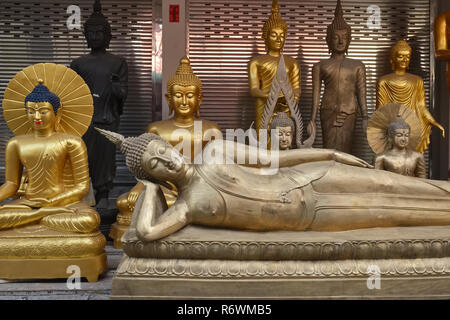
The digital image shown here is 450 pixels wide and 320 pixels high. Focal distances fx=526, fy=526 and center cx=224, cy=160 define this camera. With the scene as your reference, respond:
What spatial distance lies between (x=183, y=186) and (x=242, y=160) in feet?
1.43

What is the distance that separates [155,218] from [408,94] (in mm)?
4031

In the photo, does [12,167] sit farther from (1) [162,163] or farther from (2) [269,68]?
(2) [269,68]

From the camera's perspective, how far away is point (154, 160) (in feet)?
9.11

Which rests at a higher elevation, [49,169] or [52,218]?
[49,169]

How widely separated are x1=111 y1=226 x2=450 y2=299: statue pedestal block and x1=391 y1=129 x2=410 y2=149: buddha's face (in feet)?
4.94

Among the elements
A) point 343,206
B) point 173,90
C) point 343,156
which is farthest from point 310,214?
point 173,90

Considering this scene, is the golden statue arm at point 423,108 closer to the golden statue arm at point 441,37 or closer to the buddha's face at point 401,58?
the buddha's face at point 401,58

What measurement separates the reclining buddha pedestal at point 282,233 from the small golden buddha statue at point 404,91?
115 inches

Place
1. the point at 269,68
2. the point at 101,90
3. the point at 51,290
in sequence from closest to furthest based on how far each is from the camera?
the point at 51,290 < the point at 101,90 < the point at 269,68

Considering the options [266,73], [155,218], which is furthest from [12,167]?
[266,73]

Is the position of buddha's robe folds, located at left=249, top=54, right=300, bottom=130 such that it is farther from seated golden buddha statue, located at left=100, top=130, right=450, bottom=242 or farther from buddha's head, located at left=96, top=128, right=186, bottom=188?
buddha's head, located at left=96, top=128, right=186, bottom=188

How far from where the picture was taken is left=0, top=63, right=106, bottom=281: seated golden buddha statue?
3352 mm

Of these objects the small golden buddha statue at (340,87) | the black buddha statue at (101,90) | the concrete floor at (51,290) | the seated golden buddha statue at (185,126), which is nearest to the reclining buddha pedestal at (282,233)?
the concrete floor at (51,290)

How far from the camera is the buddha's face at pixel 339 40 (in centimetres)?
586
